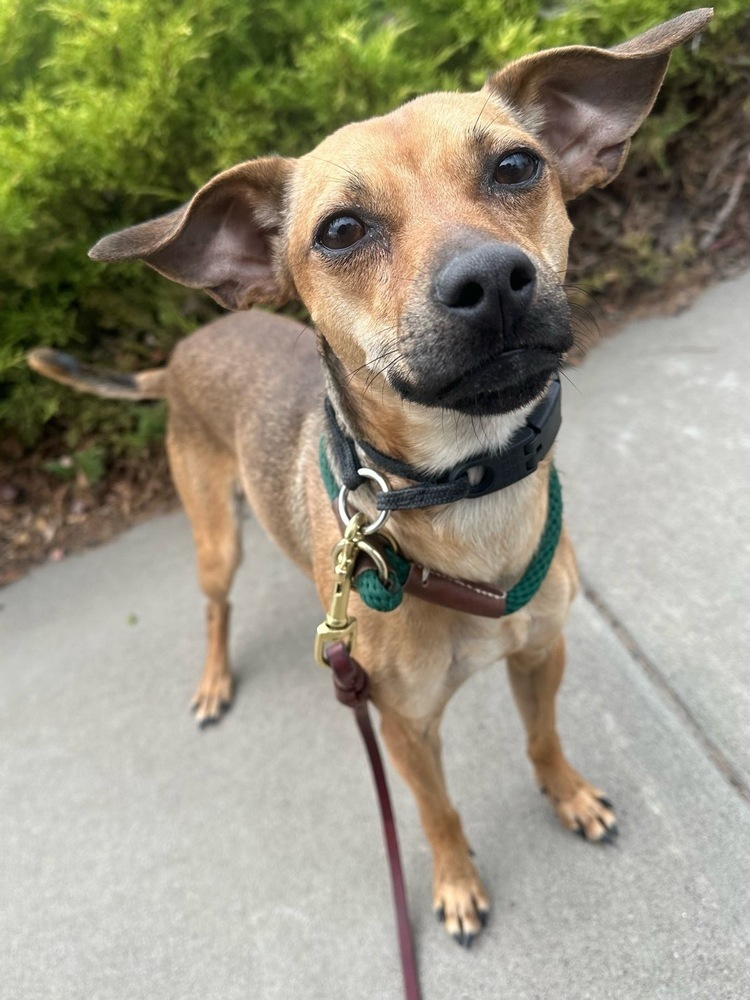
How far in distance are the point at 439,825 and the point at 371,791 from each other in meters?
0.56

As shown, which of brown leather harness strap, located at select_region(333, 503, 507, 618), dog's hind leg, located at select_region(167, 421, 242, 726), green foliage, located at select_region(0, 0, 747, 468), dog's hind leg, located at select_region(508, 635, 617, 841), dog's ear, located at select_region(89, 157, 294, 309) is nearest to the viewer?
brown leather harness strap, located at select_region(333, 503, 507, 618)

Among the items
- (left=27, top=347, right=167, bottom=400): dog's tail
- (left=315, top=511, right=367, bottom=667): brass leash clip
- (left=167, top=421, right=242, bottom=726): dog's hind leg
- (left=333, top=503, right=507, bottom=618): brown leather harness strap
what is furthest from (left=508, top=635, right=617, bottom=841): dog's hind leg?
(left=27, top=347, right=167, bottom=400): dog's tail

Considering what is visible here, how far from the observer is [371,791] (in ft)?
8.58

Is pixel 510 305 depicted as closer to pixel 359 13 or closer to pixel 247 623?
pixel 247 623

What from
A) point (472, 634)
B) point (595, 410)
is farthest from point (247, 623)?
point (595, 410)

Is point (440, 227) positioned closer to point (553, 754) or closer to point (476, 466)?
point (476, 466)

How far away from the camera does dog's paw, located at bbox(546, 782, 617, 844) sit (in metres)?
2.20

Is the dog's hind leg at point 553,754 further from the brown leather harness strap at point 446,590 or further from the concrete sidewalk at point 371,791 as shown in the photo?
the brown leather harness strap at point 446,590

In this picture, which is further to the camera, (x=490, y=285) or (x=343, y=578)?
(x=343, y=578)

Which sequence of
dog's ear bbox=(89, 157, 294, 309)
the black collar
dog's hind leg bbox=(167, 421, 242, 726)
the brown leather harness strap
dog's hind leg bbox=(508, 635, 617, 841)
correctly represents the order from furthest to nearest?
dog's hind leg bbox=(167, 421, 242, 726) → dog's hind leg bbox=(508, 635, 617, 841) → dog's ear bbox=(89, 157, 294, 309) → the brown leather harness strap → the black collar

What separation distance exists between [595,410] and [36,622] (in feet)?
10.9

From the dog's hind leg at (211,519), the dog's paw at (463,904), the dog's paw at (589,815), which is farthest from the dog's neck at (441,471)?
the dog's hind leg at (211,519)

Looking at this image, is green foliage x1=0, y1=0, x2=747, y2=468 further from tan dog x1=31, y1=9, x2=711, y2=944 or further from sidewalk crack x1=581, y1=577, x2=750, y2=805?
sidewalk crack x1=581, y1=577, x2=750, y2=805

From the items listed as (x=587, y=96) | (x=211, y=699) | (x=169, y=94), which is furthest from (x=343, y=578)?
(x=169, y=94)
